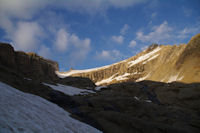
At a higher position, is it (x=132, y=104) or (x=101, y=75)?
(x=101, y=75)

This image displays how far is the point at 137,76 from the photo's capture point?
121250 mm

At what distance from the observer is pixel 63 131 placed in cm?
711

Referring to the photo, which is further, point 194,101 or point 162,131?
point 194,101

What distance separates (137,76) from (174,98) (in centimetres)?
9012

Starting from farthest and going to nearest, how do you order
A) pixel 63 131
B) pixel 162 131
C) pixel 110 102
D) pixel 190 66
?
1. pixel 190 66
2. pixel 110 102
3. pixel 162 131
4. pixel 63 131

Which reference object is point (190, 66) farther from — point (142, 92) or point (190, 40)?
point (142, 92)

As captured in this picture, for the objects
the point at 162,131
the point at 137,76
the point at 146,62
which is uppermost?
the point at 146,62

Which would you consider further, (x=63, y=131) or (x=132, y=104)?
(x=132, y=104)

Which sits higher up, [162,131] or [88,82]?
[88,82]

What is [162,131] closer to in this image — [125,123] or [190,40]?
[125,123]

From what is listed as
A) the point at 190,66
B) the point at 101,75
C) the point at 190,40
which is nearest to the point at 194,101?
the point at 190,66

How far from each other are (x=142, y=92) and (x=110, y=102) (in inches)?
1014

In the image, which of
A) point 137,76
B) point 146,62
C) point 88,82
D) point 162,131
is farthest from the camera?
point 146,62

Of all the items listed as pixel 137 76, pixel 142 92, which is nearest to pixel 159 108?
pixel 142 92
